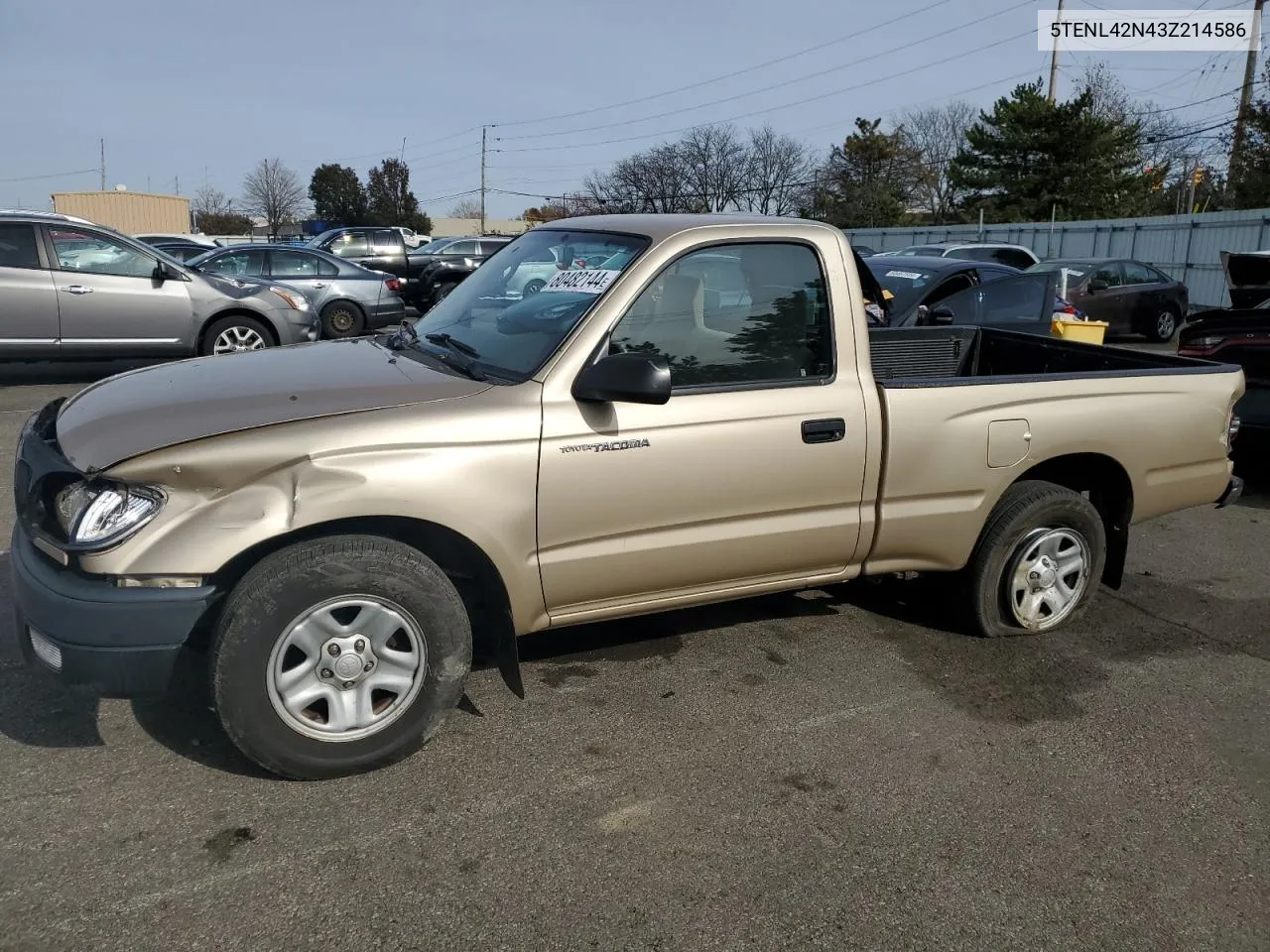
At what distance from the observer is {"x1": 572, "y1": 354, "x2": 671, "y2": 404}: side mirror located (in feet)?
11.4

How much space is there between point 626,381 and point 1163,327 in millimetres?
18672

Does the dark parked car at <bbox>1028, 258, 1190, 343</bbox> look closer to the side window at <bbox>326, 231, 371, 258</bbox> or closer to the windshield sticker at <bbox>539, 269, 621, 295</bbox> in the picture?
the side window at <bbox>326, 231, 371, 258</bbox>

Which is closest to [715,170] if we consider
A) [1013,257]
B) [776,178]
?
[776,178]

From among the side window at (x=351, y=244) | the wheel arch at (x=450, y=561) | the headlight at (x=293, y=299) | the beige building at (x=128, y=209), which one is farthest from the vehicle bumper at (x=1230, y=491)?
the beige building at (x=128, y=209)

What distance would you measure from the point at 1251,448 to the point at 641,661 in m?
5.50

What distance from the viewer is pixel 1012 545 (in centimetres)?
463

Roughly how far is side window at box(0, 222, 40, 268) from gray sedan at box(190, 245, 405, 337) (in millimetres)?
4305

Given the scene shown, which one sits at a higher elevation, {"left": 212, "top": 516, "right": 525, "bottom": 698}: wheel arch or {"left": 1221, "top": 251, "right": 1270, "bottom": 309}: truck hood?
{"left": 1221, "top": 251, "right": 1270, "bottom": 309}: truck hood

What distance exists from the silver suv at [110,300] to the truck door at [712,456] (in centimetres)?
751

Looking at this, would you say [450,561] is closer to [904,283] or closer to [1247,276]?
[1247,276]

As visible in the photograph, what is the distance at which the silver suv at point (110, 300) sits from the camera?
10.2 meters

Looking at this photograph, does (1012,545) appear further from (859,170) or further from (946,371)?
(859,170)

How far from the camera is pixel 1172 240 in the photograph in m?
26.2

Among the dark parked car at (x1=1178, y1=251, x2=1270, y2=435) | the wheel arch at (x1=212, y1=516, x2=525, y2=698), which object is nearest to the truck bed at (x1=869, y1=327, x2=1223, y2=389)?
the dark parked car at (x1=1178, y1=251, x2=1270, y2=435)
